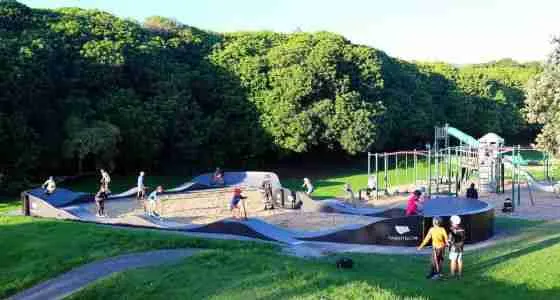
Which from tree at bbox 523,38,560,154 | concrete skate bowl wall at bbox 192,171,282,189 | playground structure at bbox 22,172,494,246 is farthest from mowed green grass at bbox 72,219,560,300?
concrete skate bowl wall at bbox 192,171,282,189

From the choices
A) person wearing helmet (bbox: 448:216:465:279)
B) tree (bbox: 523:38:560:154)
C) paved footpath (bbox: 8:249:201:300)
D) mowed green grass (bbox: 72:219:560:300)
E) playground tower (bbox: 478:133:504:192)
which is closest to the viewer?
mowed green grass (bbox: 72:219:560:300)

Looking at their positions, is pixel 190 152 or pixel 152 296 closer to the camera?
pixel 152 296

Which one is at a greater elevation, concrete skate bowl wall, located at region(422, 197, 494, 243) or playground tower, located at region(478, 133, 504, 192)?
playground tower, located at region(478, 133, 504, 192)

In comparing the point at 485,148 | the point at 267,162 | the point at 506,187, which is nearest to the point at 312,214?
the point at 485,148

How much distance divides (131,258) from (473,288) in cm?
801

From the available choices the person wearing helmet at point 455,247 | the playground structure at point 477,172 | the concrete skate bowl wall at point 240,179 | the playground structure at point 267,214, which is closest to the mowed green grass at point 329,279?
the person wearing helmet at point 455,247

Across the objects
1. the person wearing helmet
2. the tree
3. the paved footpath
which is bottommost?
the paved footpath

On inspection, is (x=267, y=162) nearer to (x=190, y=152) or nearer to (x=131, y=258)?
(x=190, y=152)

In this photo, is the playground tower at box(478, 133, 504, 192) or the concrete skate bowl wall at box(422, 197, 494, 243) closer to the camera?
the concrete skate bowl wall at box(422, 197, 494, 243)

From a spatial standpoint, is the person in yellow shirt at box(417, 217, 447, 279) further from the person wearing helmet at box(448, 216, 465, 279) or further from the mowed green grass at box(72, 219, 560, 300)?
the mowed green grass at box(72, 219, 560, 300)

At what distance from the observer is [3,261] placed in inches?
623

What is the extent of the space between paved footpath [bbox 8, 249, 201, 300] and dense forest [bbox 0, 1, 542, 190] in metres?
18.2

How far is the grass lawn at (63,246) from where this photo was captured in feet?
47.8

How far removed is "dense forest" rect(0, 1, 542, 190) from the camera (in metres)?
32.8
